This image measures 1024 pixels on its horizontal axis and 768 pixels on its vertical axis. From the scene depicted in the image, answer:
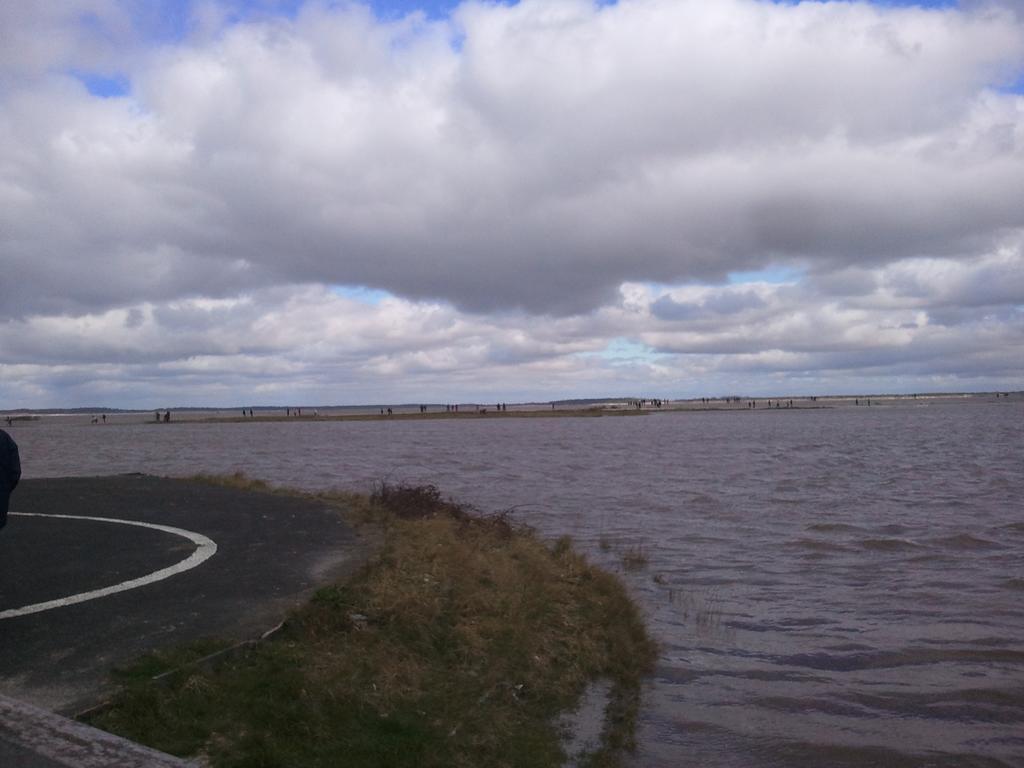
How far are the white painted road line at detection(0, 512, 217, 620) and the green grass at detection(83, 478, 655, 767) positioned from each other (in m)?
2.33

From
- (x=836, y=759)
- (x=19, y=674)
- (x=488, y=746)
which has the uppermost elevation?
(x=19, y=674)

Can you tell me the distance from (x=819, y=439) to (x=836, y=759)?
5500 centimetres

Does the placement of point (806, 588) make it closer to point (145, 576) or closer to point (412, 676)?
point (412, 676)

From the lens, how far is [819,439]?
6016cm

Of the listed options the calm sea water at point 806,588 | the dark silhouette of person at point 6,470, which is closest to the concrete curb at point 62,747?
the dark silhouette of person at point 6,470

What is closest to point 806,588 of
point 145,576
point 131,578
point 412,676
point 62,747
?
point 412,676

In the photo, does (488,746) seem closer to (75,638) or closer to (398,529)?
(75,638)

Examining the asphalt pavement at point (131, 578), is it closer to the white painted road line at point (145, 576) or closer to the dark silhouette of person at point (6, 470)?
the white painted road line at point (145, 576)

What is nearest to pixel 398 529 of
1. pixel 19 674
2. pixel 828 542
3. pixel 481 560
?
pixel 481 560

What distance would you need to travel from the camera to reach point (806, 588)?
14977 mm

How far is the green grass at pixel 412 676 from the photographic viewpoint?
20.7 feet

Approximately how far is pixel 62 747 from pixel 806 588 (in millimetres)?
12586

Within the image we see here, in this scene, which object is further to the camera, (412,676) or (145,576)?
(145,576)

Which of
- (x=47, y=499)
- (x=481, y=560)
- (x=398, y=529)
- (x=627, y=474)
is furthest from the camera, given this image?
(x=627, y=474)
